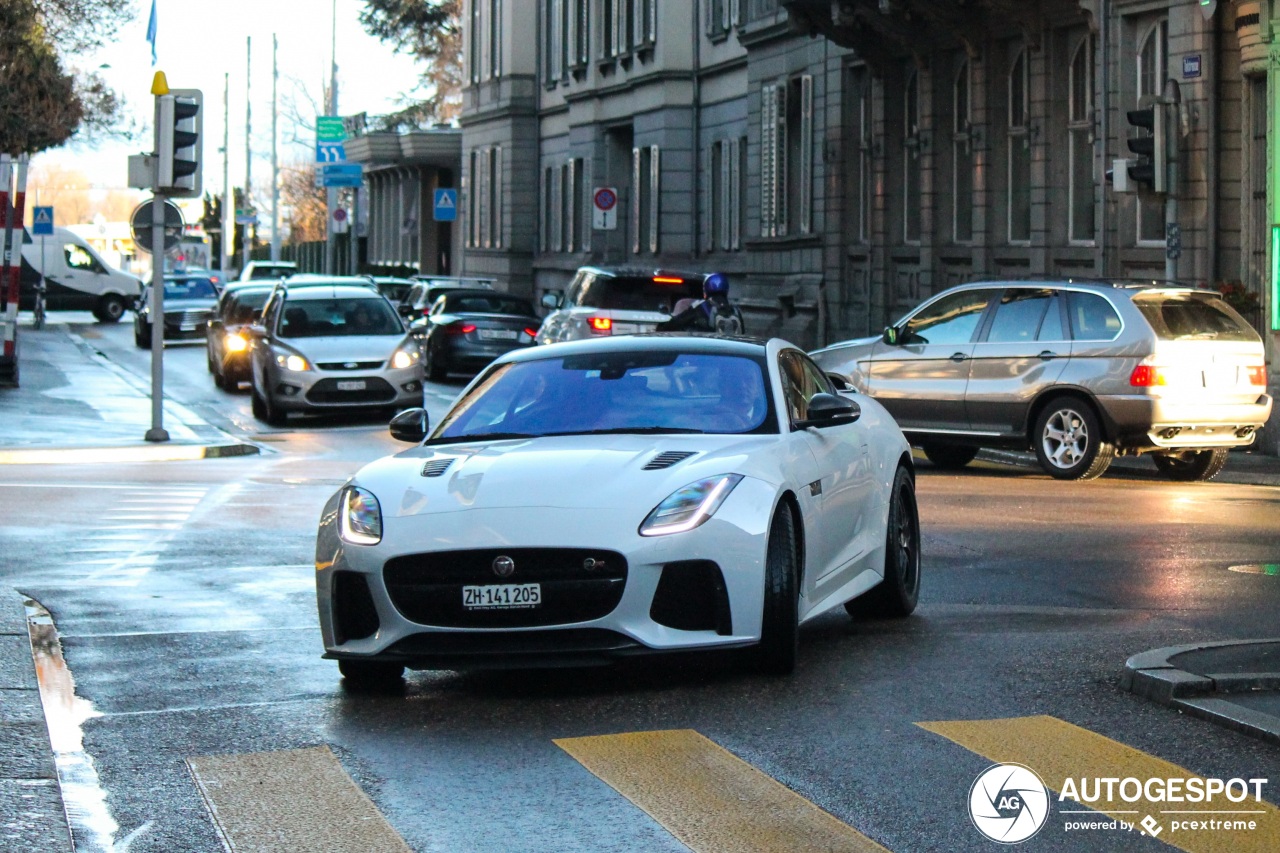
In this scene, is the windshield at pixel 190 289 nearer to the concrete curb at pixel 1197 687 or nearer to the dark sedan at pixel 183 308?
the dark sedan at pixel 183 308

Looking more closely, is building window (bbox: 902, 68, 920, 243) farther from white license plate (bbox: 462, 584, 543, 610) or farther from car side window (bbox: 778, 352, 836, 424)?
white license plate (bbox: 462, 584, 543, 610)

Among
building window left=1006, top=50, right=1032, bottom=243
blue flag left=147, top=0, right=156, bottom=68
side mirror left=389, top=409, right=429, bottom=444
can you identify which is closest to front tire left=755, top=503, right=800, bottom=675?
side mirror left=389, top=409, right=429, bottom=444

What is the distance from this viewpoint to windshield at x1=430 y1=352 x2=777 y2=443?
8930 mm

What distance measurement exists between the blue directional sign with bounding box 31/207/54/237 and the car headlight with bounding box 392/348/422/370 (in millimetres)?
26905

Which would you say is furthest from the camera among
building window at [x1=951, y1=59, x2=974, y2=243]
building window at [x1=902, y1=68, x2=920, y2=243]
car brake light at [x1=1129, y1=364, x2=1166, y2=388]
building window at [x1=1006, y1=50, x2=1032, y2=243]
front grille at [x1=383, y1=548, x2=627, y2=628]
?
building window at [x1=902, y1=68, x2=920, y2=243]

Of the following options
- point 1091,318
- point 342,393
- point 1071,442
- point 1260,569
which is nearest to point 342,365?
point 342,393

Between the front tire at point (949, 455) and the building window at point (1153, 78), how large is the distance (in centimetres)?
574

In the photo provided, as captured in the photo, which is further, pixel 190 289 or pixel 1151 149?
pixel 190 289

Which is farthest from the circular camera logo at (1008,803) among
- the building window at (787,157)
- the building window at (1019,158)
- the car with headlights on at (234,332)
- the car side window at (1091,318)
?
the building window at (787,157)

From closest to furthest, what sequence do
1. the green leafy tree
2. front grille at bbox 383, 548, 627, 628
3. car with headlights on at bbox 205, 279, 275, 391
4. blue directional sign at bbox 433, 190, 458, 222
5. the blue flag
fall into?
front grille at bbox 383, 548, 627, 628, car with headlights on at bbox 205, 279, 275, 391, the blue flag, blue directional sign at bbox 433, 190, 458, 222, the green leafy tree

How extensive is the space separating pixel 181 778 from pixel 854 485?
12.2 ft

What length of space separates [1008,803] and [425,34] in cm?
7492

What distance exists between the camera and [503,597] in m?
7.71

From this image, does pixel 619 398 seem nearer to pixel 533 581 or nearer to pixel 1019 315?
pixel 533 581
